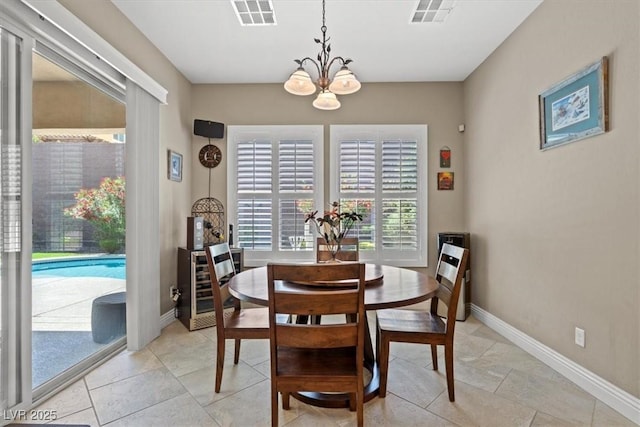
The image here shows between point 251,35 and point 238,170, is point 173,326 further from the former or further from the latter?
point 251,35

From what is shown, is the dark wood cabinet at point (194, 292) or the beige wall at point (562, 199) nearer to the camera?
the beige wall at point (562, 199)

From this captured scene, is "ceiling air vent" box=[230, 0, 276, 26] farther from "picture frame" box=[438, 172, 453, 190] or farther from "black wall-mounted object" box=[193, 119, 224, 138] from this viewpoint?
"picture frame" box=[438, 172, 453, 190]

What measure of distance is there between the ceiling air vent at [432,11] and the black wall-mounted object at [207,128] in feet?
7.92

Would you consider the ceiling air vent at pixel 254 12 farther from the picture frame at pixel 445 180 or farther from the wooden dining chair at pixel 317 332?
the picture frame at pixel 445 180

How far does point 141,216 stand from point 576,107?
348 cm

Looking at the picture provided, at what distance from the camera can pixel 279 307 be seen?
1.46m

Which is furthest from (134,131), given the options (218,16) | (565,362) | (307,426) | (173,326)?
(565,362)

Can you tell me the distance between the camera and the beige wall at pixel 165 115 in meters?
2.37

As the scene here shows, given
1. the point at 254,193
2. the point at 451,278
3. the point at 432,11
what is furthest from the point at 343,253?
the point at 432,11

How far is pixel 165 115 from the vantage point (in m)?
3.28

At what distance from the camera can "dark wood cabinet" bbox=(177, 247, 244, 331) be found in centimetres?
317

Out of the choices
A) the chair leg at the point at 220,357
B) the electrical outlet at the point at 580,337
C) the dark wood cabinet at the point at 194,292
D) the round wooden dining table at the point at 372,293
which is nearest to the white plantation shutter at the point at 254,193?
the dark wood cabinet at the point at 194,292

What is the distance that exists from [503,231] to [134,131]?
3.56m

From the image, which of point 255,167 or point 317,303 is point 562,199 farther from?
point 255,167
